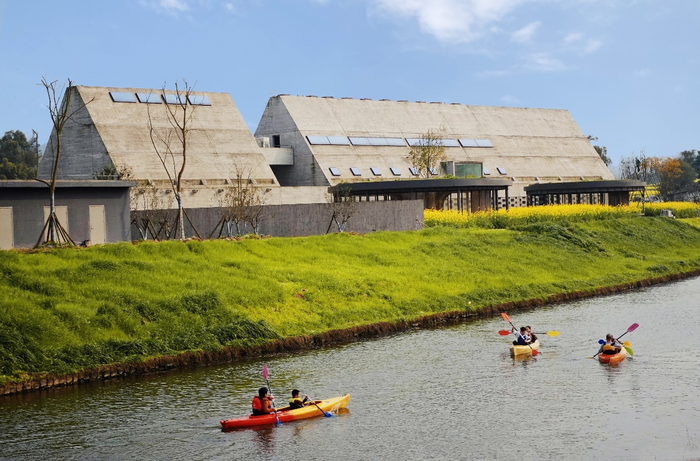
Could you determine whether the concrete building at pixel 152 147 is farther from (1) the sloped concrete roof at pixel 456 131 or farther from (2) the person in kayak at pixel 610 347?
(2) the person in kayak at pixel 610 347

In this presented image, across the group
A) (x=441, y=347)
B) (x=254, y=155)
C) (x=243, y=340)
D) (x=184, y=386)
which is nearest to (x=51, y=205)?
(x=243, y=340)

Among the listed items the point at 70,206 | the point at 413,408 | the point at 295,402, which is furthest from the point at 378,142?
the point at 295,402

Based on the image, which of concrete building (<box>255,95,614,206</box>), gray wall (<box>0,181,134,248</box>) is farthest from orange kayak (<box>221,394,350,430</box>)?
concrete building (<box>255,95,614,206</box>)

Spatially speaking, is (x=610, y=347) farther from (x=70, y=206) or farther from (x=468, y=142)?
(x=468, y=142)

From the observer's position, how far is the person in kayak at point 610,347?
29.6 m

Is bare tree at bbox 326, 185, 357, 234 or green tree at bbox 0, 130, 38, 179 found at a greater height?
green tree at bbox 0, 130, 38, 179

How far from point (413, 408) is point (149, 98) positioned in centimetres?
5469

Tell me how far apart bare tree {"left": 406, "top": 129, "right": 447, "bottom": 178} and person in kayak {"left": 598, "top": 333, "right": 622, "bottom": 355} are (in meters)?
52.8

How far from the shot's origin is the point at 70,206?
44562 millimetres

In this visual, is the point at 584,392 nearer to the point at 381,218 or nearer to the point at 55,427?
the point at 55,427

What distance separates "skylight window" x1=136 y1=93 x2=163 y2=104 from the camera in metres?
73.0

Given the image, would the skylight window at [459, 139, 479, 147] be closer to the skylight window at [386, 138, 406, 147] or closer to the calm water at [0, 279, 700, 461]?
the skylight window at [386, 138, 406, 147]

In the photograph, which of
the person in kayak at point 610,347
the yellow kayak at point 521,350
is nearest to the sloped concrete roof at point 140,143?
the yellow kayak at point 521,350

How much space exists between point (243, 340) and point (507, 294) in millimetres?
17425
